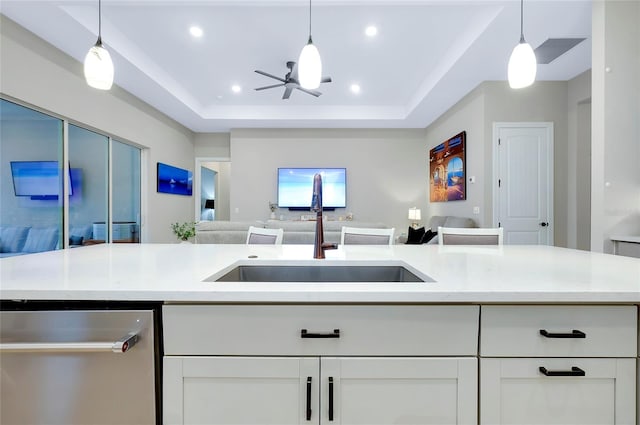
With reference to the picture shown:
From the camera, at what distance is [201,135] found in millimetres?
6707

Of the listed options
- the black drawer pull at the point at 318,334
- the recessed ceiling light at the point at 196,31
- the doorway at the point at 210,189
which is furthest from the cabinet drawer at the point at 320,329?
the doorway at the point at 210,189

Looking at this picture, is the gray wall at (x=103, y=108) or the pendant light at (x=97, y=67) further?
the gray wall at (x=103, y=108)

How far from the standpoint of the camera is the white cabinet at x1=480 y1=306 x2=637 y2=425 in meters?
0.77

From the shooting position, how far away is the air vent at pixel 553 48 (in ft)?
10.2

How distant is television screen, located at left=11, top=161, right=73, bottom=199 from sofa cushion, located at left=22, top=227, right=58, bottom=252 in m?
0.35

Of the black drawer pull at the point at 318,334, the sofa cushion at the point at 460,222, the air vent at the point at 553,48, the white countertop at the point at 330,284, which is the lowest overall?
the black drawer pull at the point at 318,334

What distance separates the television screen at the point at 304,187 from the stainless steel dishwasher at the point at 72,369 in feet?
17.9

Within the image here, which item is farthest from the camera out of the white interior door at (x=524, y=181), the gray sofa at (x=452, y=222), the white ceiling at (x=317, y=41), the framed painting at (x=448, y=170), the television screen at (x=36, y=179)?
the framed painting at (x=448, y=170)

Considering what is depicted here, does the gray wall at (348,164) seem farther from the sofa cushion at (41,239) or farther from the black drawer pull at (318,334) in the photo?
the black drawer pull at (318,334)

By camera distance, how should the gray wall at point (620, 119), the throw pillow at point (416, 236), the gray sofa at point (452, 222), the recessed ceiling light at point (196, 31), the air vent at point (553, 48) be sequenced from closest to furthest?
the gray wall at point (620, 119) → the air vent at point (553, 48) → the recessed ceiling light at point (196, 31) → the gray sofa at point (452, 222) → the throw pillow at point (416, 236)

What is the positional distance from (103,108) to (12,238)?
1.90 m

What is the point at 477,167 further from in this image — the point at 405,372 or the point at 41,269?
the point at 41,269

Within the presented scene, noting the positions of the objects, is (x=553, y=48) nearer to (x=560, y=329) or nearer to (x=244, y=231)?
(x=560, y=329)

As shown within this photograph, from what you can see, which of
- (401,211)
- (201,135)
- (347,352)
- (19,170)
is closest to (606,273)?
(347,352)
